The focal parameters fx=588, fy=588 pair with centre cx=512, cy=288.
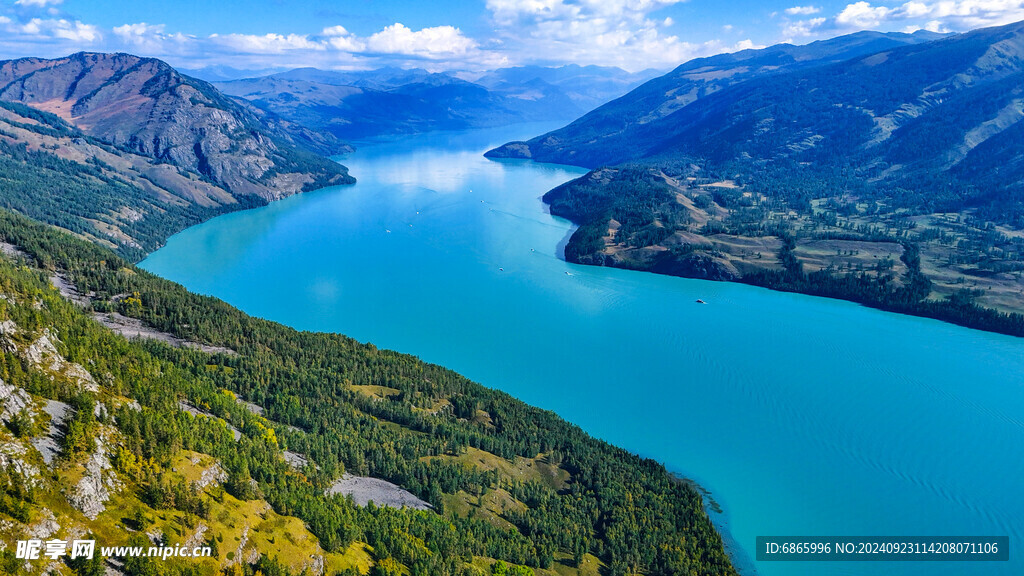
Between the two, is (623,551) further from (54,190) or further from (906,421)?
(54,190)

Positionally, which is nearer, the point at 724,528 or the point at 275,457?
the point at 275,457

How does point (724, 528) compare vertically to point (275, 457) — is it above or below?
below

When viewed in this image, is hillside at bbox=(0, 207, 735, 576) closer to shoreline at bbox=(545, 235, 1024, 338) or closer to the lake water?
the lake water

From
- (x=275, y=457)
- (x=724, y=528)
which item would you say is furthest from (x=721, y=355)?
(x=275, y=457)

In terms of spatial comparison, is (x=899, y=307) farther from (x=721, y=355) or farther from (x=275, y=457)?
(x=275, y=457)

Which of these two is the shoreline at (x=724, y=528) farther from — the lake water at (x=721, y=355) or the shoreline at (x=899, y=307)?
the shoreline at (x=899, y=307)

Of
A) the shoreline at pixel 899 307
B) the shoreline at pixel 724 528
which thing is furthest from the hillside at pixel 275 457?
the shoreline at pixel 899 307

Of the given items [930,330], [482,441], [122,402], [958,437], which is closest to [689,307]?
[930,330]
